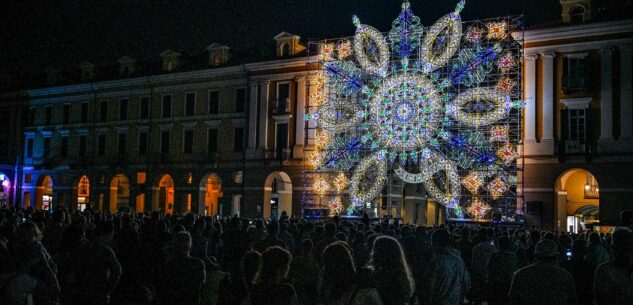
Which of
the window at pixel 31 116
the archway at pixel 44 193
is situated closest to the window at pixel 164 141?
the archway at pixel 44 193

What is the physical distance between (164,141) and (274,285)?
4156 centimetres

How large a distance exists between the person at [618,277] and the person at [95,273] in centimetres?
520

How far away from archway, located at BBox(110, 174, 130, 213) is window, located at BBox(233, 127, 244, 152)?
410 inches

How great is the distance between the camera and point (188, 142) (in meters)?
44.6

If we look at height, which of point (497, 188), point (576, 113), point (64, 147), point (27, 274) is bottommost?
point (27, 274)

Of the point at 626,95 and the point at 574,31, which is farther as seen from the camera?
the point at 574,31

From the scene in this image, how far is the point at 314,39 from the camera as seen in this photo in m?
39.3

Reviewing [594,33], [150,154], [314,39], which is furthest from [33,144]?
[594,33]

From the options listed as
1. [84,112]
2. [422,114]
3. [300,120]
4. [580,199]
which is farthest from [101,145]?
[580,199]

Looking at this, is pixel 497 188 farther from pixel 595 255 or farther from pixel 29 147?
pixel 29 147

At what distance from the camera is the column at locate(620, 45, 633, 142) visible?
1196 inches

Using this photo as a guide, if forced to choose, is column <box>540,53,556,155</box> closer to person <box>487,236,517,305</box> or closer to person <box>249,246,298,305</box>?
person <box>487,236,517,305</box>

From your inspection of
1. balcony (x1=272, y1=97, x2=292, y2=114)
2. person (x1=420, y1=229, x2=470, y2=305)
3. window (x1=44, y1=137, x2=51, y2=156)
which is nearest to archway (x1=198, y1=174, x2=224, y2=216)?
balcony (x1=272, y1=97, x2=292, y2=114)

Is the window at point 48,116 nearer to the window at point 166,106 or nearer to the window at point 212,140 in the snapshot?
the window at point 166,106
